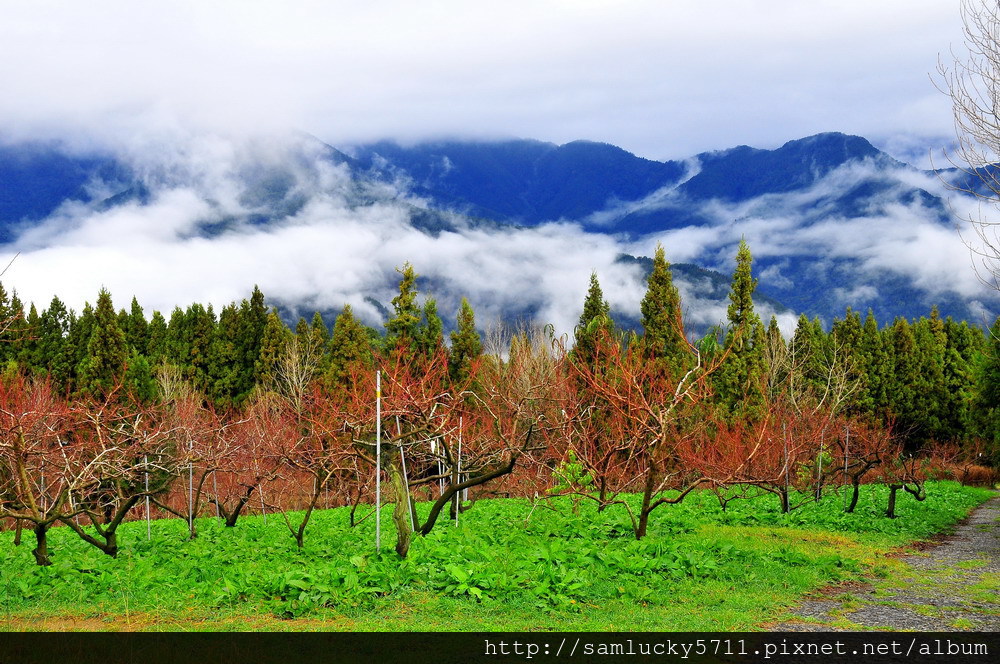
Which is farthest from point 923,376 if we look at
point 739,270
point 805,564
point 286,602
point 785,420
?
point 286,602

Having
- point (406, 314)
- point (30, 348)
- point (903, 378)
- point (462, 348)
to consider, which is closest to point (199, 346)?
point (30, 348)

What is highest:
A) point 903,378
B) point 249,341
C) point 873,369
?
point 249,341

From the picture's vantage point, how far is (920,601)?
1034 centimetres

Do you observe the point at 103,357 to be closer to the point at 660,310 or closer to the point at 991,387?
the point at 660,310

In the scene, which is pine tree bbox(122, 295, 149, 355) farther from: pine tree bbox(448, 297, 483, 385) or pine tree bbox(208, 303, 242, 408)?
pine tree bbox(448, 297, 483, 385)

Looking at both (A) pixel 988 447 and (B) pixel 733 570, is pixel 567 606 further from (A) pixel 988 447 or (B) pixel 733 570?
(A) pixel 988 447

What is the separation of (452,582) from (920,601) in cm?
631

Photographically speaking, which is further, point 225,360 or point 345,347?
point 225,360

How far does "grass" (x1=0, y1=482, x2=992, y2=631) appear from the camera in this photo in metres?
8.77

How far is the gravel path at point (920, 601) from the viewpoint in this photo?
897 centimetres

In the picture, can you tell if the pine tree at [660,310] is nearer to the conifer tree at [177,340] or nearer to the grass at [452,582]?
the grass at [452,582]

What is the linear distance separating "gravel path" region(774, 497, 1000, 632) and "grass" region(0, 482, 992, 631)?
1.35ft

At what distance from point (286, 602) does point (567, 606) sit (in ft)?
11.2
